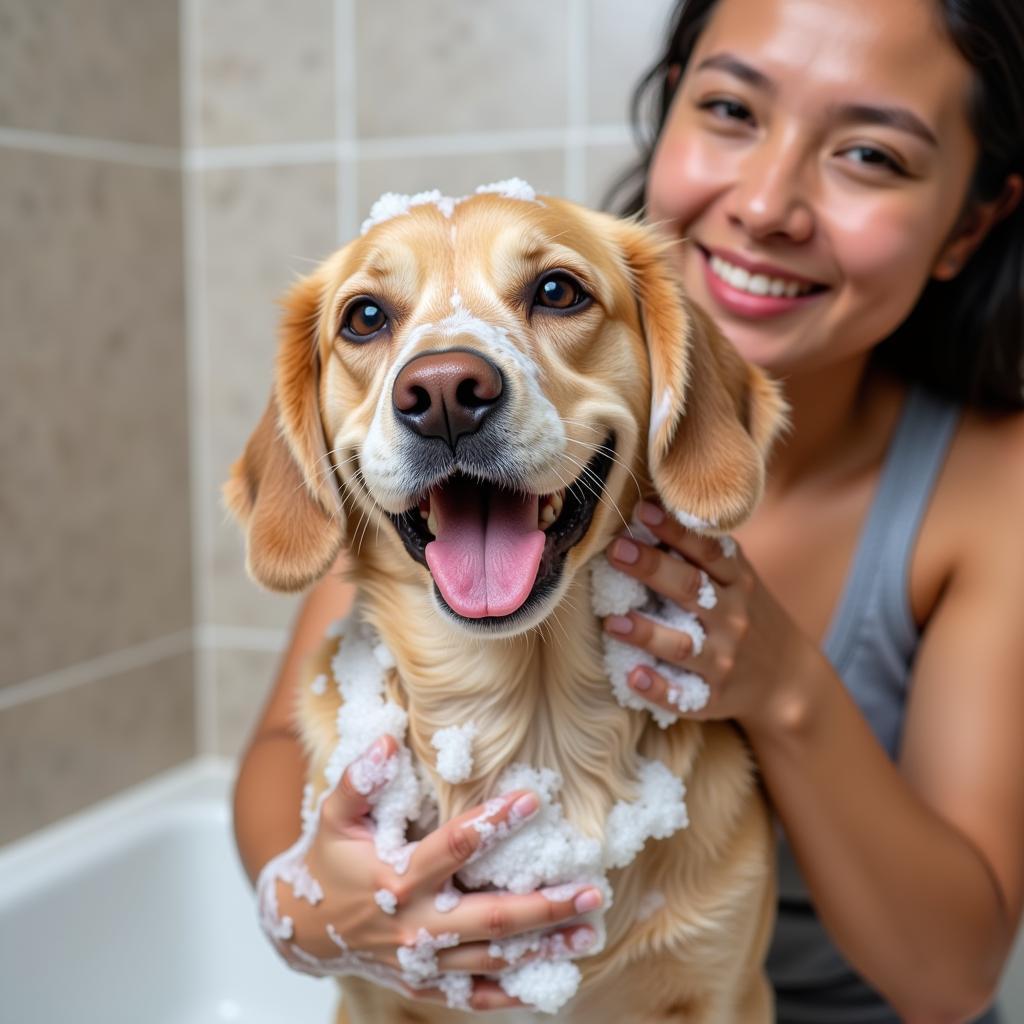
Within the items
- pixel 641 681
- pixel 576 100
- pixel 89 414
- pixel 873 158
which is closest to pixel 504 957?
pixel 641 681

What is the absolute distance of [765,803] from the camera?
3.94 feet

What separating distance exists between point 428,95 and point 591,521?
4.84ft

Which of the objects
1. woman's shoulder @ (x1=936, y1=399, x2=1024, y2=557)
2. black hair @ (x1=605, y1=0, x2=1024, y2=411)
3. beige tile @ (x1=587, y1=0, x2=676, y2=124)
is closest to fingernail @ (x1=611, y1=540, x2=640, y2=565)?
black hair @ (x1=605, y1=0, x2=1024, y2=411)

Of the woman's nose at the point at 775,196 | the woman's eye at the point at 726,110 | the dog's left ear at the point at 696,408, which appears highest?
the woman's eye at the point at 726,110

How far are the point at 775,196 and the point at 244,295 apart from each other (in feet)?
4.82

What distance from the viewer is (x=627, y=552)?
104cm

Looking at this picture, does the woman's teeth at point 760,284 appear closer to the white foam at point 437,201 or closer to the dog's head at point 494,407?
the dog's head at point 494,407

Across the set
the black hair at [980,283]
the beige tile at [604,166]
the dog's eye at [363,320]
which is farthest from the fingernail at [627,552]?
the beige tile at [604,166]

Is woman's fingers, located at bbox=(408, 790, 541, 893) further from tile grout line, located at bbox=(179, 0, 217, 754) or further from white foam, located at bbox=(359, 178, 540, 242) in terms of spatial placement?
tile grout line, located at bbox=(179, 0, 217, 754)

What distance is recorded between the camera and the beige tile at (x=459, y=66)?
2105 millimetres

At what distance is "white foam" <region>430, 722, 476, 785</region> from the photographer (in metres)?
1.04

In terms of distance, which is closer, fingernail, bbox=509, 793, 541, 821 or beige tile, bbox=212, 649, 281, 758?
fingernail, bbox=509, 793, 541, 821

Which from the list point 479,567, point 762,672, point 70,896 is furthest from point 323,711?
point 70,896

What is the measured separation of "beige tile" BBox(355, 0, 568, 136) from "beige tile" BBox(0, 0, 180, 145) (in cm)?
44
